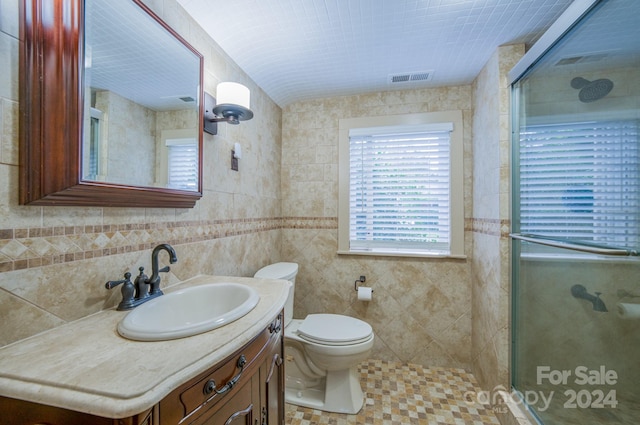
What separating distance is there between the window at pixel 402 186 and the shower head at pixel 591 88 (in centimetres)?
87

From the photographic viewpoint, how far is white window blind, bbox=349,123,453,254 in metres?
2.10

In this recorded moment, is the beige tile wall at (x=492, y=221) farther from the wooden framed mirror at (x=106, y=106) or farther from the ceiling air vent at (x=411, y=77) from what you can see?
the wooden framed mirror at (x=106, y=106)

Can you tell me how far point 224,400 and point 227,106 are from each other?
1.25 meters

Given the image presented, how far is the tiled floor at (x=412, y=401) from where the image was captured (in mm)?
1533

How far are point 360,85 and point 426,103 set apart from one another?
21.5 inches

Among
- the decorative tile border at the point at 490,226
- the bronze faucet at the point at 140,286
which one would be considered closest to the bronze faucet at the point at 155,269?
the bronze faucet at the point at 140,286

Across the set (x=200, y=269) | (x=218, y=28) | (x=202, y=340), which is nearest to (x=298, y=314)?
(x=200, y=269)

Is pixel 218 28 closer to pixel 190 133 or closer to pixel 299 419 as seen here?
pixel 190 133

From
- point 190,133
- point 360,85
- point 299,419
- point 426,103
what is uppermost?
point 360,85

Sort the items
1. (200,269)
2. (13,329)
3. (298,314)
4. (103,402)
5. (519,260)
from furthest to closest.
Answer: (298,314)
(519,260)
(200,269)
(13,329)
(103,402)

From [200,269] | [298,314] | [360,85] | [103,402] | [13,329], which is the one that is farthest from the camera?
[298,314]

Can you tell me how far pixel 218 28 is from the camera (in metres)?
1.41

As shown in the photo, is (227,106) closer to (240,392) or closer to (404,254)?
(240,392)

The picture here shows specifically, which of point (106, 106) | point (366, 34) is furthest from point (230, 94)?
point (366, 34)
